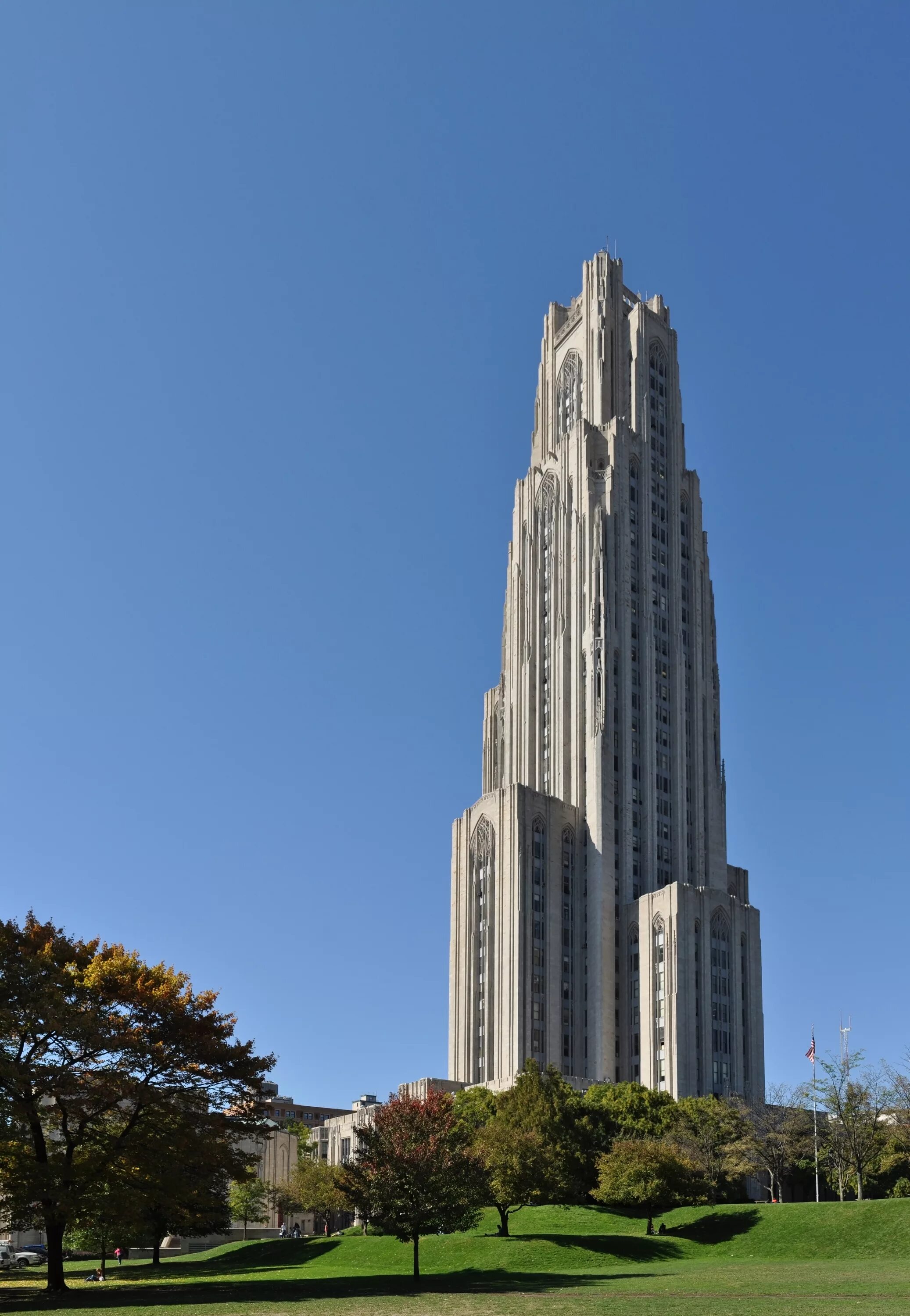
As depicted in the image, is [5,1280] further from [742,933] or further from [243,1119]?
[742,933]

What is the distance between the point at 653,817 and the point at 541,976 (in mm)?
22489

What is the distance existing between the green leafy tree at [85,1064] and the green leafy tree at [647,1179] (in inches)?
1097

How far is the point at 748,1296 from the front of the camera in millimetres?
41188

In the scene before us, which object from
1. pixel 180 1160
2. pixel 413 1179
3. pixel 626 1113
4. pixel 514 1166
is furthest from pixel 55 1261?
pixel 626 1113

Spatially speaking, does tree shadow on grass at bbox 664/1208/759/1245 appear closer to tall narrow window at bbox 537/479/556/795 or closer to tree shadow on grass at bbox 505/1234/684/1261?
tree shadow on grass at bbox 505/1234/684/1261

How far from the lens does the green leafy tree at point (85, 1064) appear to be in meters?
48.1

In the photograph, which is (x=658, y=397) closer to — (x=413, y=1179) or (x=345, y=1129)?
(x=345, y=1129)

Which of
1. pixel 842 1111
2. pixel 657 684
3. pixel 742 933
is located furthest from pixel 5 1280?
pixel 657 684

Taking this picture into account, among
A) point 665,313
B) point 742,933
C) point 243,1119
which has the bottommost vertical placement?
point 243,1119

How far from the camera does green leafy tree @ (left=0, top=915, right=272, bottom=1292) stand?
158 ft

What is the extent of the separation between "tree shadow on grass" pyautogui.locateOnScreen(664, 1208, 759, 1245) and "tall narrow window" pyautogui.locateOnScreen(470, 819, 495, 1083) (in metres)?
67.2

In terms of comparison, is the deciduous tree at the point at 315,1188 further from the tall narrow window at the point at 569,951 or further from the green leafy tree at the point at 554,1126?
the tall narrow window at the point at 569,951

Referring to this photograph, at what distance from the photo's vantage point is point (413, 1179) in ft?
184

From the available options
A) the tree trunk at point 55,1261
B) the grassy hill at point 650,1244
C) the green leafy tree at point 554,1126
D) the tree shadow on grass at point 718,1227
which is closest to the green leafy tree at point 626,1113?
the green leafy tree at point 554,1126
